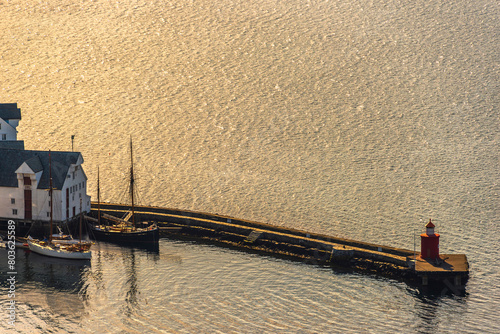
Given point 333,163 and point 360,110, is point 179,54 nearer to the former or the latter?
point 360,110

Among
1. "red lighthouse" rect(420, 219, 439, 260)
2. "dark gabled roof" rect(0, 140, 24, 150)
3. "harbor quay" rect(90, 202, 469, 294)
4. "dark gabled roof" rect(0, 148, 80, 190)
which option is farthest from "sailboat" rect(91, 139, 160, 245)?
"red lighthouse" rect(420, 219, 439, 260)

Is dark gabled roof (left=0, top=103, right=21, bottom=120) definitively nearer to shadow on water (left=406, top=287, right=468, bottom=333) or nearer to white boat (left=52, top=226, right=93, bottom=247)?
white boat (left=52, top=226, right=93, bottom=247)

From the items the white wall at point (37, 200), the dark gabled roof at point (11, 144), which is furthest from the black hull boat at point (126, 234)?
the dark gabled roof at point (11, 144)

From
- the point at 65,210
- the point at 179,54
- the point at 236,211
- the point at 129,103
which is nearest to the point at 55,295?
the point at 65,210

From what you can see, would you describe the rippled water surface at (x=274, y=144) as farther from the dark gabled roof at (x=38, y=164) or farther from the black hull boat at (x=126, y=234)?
the dark gabled roof at (x=38, y=164)

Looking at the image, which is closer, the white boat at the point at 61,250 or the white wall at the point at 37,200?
the white boat at the point at 61,250

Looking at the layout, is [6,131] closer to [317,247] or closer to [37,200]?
[37,200]

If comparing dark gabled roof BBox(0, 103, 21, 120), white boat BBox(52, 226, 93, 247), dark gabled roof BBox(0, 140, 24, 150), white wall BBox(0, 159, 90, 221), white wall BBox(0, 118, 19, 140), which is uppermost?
dark gabled roof BBox(0, 103, 21, 120)
